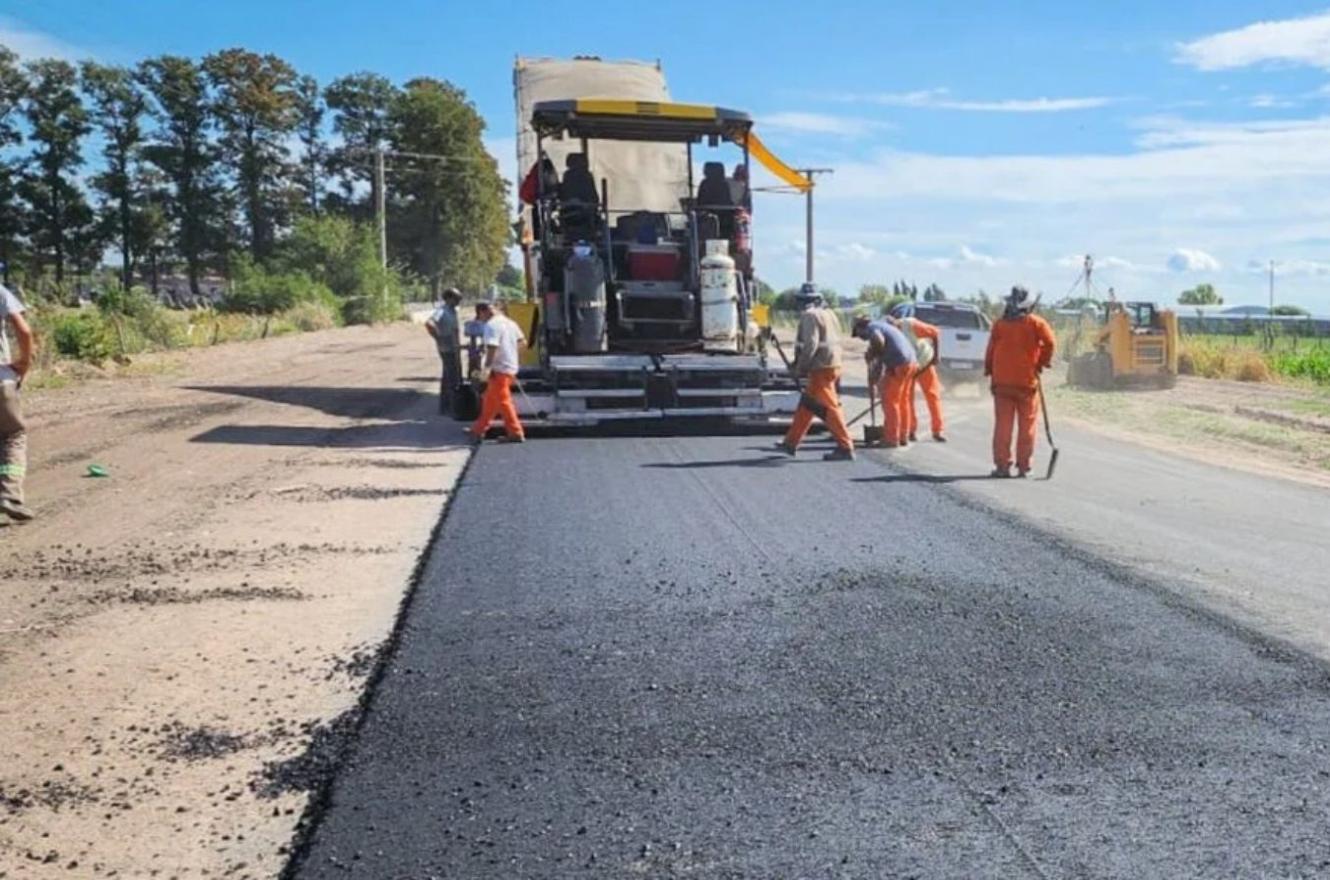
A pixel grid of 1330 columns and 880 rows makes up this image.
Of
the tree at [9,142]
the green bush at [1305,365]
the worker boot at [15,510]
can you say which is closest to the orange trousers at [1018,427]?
the worker boot at [15,510]

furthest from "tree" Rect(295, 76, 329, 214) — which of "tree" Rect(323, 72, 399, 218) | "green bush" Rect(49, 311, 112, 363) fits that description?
"green bush" Rect(49, 311, 112, 363)

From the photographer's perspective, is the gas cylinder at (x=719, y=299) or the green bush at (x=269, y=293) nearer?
the gas cylinder at (x=719, y=299)

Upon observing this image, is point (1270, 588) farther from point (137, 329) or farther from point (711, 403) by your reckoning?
point (137, 329)

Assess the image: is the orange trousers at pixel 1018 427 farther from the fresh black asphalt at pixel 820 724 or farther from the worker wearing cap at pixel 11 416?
the worker wearing cap at pixel 11 416

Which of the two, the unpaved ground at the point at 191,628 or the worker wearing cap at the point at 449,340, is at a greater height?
the worker wearing cap at the point at 449,340

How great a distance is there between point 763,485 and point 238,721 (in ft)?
19.0

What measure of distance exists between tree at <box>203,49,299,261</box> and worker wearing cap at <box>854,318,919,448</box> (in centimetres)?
5702

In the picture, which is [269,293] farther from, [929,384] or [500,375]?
[929,384]

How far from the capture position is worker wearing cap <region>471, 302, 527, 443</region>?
40.4ft

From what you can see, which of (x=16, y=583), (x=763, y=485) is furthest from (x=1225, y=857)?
(x=763, y=485)

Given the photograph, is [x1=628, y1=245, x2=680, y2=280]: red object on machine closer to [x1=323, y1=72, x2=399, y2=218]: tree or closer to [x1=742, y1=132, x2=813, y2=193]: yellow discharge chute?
[x1=742, y1=132, x2=813, y2=193]: yellow discharge chute

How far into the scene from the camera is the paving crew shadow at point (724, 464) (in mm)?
10883

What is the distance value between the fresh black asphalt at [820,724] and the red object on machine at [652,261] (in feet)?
21.5

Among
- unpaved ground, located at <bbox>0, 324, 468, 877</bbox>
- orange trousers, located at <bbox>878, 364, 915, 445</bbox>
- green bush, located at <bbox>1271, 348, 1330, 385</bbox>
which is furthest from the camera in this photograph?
green bush, located at <bbox>1271, 348, 1330, 385</bbox>
